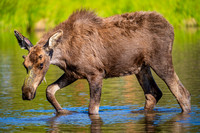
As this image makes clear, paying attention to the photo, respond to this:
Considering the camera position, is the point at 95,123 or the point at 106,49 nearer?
the point at 95,123

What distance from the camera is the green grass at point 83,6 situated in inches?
1857

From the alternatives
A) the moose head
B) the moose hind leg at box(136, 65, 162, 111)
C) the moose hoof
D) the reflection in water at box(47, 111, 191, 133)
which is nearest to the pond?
the reflection in water at box(47, 111, 191, 133)

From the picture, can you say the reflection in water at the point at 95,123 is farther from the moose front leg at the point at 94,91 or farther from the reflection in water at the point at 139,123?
the moose front leg at the point at 94,91

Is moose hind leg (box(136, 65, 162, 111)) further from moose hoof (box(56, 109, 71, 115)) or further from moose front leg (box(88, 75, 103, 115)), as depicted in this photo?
moose hoof (box(56, 109, 71, 115))

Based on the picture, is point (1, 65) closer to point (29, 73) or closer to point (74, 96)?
point (74, 96)

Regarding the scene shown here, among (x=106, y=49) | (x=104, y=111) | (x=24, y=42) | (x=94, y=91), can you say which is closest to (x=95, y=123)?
(x=94, y=91)

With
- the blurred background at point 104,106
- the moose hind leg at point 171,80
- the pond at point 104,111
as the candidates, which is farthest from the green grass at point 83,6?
the moose hind leg at point 171,80

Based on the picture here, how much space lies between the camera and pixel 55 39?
11688mm

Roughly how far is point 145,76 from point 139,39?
106cm

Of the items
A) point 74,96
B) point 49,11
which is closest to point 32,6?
point 49,11

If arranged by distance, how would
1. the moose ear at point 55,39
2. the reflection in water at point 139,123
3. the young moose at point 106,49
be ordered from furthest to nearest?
1. the young moose at point 106,49
2. the moose ear at point 55,39
3. the reflection in water at point 139,123

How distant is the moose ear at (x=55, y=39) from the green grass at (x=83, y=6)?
34776mm

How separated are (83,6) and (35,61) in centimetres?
3643

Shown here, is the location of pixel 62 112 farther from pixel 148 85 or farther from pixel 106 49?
pixel 148 85
